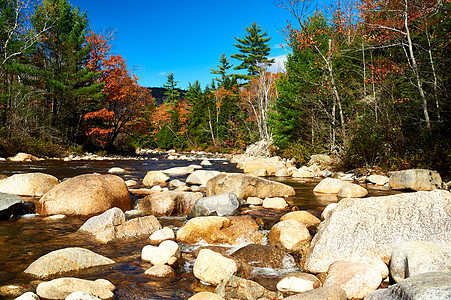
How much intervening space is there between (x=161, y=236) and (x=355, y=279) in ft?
9.53

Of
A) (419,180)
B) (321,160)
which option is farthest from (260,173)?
(419,180)

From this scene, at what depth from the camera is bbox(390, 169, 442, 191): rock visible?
8.11 metres

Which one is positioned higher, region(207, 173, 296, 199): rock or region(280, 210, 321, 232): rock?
region(207, 173, 296, 199): rock

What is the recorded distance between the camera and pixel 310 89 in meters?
16.6

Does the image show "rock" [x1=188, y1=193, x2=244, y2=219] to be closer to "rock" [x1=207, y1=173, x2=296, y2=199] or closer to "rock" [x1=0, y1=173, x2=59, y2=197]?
"rock" [x1=207, y1=173, x2=296, y2=199]

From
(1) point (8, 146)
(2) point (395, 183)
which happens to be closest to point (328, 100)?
(2) point (395, 183)

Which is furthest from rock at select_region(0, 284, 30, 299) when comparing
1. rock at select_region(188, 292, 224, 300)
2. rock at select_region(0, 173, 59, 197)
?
rock at select_region(0, 173, 59, 197)

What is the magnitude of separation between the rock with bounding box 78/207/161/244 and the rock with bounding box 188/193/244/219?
3.21 ft

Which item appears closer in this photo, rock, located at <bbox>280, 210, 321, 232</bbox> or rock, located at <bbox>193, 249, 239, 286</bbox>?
rock, located at <bbox>193, 249, 239, 286</bbox>

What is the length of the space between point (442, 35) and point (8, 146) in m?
21.0

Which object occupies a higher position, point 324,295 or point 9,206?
point 9,206

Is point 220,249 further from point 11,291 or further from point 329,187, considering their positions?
point 329,187

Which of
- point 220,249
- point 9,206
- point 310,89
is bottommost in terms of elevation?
point 220,249

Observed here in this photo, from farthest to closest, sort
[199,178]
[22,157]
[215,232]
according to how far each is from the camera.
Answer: [22,157], [199,178], [215,232]
